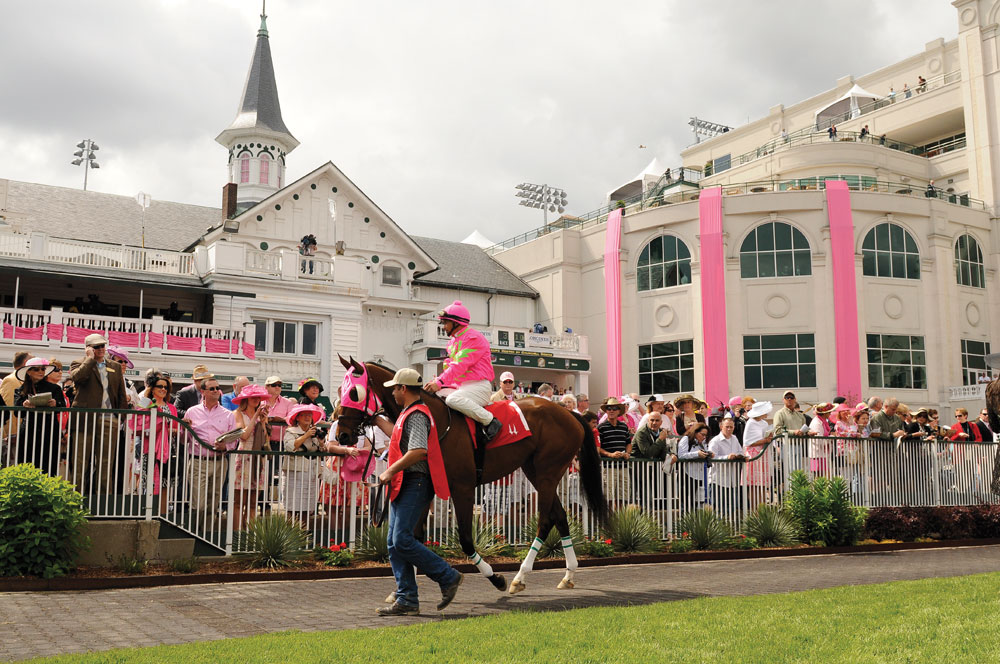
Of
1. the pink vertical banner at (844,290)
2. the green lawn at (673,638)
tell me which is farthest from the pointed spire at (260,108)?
the green lawn at (673,638)

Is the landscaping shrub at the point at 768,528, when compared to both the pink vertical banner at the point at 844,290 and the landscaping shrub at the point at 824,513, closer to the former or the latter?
the landscaping shrub at the point at 824,513

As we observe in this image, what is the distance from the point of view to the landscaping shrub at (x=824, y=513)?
13.9 meters

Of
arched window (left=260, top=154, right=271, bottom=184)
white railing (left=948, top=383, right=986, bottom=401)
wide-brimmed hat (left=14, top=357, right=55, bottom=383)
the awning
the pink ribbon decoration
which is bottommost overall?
wide-brimmed hat (left=14, top=357, right=55, bottom=383)

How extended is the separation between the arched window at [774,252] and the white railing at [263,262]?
20.6 metres

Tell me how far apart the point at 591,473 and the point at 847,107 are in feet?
183

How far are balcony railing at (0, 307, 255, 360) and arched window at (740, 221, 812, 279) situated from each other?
22.9 metres

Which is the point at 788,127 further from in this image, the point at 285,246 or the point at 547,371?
A: the point at 285,246

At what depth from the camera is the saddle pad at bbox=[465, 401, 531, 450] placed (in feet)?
29.9

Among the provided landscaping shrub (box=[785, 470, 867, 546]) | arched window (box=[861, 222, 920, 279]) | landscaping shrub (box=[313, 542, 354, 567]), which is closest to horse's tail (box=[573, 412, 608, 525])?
landscaping shrub (box=[313, 542, 354, 567])

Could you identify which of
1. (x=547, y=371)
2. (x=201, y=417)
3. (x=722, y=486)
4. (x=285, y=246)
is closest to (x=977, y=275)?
(x=547, y=371)

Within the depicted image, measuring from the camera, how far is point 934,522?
1578 centimetres

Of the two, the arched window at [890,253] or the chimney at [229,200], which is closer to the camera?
the chimney at [229,200]

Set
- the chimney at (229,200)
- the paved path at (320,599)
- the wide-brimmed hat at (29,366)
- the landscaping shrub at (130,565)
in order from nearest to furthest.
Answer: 1. the paved path at (320,599)
2. the landscaping shrub at (130,565)
3. the wide-brimmed hat at (29,366)
4. the chimney at (229,200)

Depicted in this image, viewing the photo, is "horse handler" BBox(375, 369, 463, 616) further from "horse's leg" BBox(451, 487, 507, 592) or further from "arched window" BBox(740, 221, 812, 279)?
"arched window" BBox(740, 221, 812, 279)
